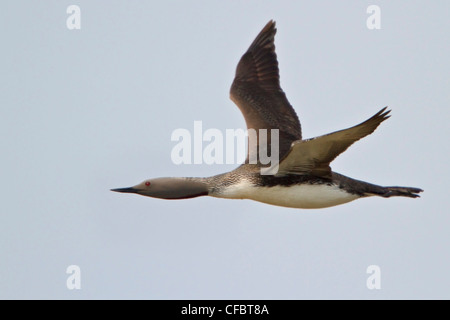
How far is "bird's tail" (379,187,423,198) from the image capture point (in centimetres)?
1330

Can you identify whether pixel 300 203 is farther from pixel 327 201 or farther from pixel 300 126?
pixel 300 126

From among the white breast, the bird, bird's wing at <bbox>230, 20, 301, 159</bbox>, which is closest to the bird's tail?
the bird

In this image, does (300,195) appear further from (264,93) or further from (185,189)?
(264,93)

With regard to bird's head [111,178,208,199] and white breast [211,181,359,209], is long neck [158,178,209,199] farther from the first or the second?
white breast [211,181,359,209]

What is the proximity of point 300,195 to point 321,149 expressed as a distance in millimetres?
948

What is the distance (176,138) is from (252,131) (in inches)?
70.8

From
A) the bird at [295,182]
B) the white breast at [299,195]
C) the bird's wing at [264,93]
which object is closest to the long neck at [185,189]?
the bird at [295,182]

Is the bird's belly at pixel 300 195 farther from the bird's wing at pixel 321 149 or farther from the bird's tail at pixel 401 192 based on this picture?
the bird's tail at pixel 401 192

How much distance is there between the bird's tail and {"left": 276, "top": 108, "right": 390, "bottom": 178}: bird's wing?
103 centimetres

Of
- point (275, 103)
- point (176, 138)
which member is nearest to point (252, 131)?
point (275, 103)

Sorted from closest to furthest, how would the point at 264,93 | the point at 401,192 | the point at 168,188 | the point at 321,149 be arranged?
1. the point at 321,149
2. the point at 168,188
3. the point at 401,192
4. the point at 264,93

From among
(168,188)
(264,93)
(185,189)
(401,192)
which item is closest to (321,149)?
(401,192)

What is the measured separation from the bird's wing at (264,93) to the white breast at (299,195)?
4.82 feet

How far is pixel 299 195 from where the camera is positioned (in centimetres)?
1291
